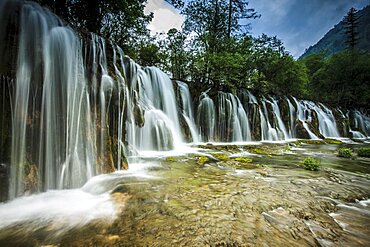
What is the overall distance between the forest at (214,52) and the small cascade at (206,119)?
2165 mm

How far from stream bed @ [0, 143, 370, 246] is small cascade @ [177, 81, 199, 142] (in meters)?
9.32

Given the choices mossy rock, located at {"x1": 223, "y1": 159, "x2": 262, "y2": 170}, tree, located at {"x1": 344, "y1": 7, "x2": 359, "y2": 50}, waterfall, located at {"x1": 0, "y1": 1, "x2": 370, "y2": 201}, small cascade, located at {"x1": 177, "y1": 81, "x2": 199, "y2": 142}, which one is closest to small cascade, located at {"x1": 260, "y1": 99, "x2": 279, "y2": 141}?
small cascade, located at {"x1": 177, "y1": 81, "x2": 199, "y2": 142}

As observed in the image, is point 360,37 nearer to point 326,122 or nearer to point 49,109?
point 326,122

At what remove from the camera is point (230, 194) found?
3719 millimetres

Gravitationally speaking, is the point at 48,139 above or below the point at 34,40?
below

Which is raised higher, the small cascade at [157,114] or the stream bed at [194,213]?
the small cascade at [157,114]

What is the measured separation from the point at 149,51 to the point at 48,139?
59.6ft

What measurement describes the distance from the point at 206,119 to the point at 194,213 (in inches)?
500

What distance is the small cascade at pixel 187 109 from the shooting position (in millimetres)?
14273

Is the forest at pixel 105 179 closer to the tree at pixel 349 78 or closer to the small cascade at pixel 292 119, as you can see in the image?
the small cascade at pixel 292 119

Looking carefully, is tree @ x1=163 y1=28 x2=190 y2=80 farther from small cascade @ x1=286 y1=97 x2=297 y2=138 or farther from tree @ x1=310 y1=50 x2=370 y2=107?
tree @ x1=310 y1=50 x2=370 y2=107

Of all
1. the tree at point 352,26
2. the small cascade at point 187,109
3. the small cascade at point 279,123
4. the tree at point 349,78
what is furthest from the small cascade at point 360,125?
the tree at point 352,26

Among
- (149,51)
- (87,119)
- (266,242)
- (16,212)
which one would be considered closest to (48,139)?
(87,119)

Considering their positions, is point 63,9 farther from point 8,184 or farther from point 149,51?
point 149,51
